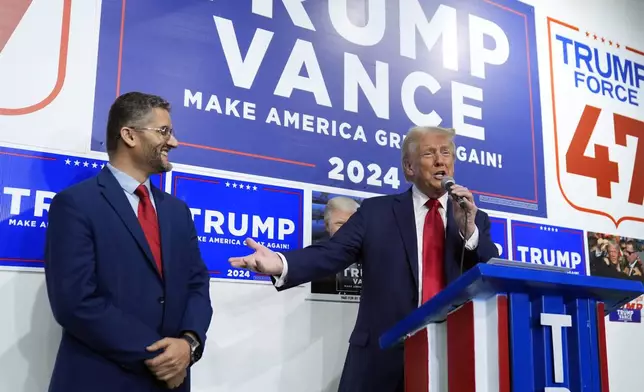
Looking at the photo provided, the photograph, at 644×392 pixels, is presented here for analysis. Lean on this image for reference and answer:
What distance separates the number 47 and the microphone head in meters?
1.97

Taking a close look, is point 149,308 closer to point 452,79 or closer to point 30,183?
point 30,183

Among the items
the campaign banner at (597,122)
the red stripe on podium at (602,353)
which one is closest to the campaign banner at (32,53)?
the red stripe on podium at (602,353)

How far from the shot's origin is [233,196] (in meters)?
2.60

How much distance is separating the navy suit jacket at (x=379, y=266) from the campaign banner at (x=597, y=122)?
1.86m

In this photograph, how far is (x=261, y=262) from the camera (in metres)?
1.87

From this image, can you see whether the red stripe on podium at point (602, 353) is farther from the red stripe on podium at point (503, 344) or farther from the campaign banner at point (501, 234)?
the campaign banner at point (501, 234)

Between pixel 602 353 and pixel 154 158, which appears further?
pixel 154 158

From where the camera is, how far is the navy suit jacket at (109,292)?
1646 mm

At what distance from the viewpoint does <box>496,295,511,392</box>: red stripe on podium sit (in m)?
1.29

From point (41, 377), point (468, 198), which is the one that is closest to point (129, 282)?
point (41, 377)

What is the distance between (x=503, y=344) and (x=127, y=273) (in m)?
1.04

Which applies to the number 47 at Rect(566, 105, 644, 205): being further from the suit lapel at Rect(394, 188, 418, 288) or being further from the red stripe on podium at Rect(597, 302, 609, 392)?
the red stripe on podium at Rect(597, 302, 609, 392)

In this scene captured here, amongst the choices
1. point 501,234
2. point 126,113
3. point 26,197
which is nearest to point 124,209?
point 126,113

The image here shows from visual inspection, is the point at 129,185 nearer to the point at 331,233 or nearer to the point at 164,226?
the point at 164,226
